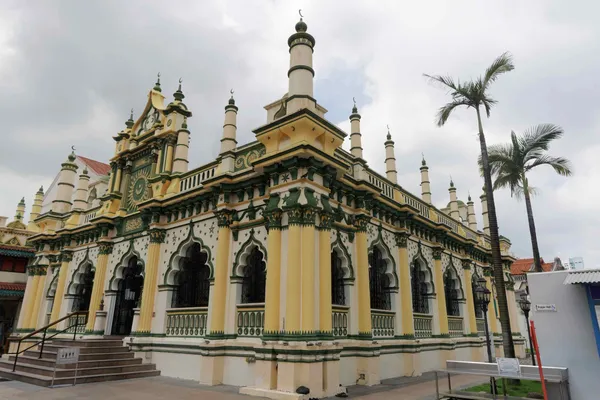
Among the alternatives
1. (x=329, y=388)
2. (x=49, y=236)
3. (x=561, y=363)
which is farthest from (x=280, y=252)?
(x=49, y=236)

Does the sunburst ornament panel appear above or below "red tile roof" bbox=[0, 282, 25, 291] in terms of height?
above

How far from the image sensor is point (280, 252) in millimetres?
11039

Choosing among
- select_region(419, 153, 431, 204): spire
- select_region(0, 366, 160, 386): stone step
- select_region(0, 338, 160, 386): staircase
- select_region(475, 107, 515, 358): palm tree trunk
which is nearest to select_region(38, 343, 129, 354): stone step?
select_region(0, 338, 160, 386): staircase

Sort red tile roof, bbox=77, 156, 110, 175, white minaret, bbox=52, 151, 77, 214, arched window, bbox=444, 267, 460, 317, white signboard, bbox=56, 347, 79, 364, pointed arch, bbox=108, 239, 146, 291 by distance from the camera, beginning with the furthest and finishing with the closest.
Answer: red tile roof, bbox=77, 156, 110, 175 → white minaret, bbox=52, 151, 77, 214 → arched window, bbox=444, 267, 460, 317 → pointed arch, bbox=108, 239, 146, 291 → white signboard, bbox=56, 347, 79, 364

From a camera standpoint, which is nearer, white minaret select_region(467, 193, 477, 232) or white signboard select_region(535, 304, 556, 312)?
white signboard select_region(535, 304, 556, 312)

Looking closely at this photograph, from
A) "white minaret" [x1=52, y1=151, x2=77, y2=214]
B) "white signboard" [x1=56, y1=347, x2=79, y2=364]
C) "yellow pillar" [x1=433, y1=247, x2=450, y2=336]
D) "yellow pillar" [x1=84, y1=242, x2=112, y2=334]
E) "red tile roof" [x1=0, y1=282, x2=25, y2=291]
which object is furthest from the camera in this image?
"red tile roof" [x1=0, y1=282, x2=25, y2=291]

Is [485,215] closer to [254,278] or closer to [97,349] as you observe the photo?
[254,278]

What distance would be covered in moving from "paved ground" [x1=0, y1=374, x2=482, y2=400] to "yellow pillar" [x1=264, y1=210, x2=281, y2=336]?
6.18 feet

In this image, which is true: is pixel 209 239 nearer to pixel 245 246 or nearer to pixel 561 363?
pixel 245 246

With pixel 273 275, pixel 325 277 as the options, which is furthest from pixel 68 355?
pixel 325 277

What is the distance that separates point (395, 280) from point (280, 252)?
607 cm

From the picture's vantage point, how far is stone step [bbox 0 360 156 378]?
475 inches

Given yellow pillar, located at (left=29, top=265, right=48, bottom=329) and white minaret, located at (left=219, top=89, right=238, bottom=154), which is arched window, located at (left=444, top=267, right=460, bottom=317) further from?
yellow pillar, located at (left=29, top=265, right=48, bottom=329)

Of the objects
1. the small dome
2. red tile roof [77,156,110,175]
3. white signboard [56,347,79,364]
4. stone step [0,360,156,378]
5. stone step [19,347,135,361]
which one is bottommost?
stone step [0,360,156,378]
